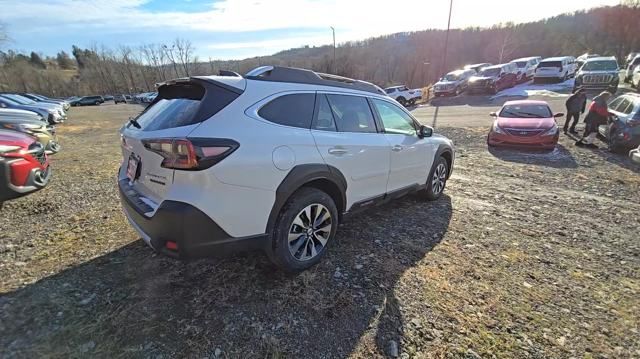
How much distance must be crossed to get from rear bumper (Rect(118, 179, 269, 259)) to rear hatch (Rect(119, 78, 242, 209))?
0.14 metres

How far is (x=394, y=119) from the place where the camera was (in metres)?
3.95

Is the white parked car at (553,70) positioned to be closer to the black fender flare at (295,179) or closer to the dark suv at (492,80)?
the dark suv at (492,80)

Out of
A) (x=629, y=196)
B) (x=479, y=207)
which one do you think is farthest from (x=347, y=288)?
(x=629, y=196)

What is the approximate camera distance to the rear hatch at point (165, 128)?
2.24 metres

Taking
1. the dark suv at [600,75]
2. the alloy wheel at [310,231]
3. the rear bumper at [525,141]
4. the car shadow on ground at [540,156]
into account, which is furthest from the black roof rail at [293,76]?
the dark suv at [600,75]

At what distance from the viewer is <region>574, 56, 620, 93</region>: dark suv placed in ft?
55.7

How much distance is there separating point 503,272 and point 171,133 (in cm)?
323

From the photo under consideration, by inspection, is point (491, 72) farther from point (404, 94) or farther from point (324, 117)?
point (324, 117)

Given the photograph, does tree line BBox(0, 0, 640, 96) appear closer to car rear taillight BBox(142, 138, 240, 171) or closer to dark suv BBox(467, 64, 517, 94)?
dark suv BBox(467, 64, 517, 94)

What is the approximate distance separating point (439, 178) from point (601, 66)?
20.1 metres

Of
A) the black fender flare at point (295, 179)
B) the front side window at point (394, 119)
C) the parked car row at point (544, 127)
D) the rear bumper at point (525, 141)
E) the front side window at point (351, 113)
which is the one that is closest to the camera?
the black fender flare at point (295, 179)

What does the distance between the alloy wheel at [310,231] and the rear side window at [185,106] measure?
1.11 m

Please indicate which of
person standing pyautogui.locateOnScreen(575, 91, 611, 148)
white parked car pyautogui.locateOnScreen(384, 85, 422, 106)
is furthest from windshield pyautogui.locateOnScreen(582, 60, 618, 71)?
person standing pyautogui.locateOnScreen(575, 91, 611, 148)

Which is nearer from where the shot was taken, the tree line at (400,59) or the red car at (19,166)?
the red car at (19,166)
